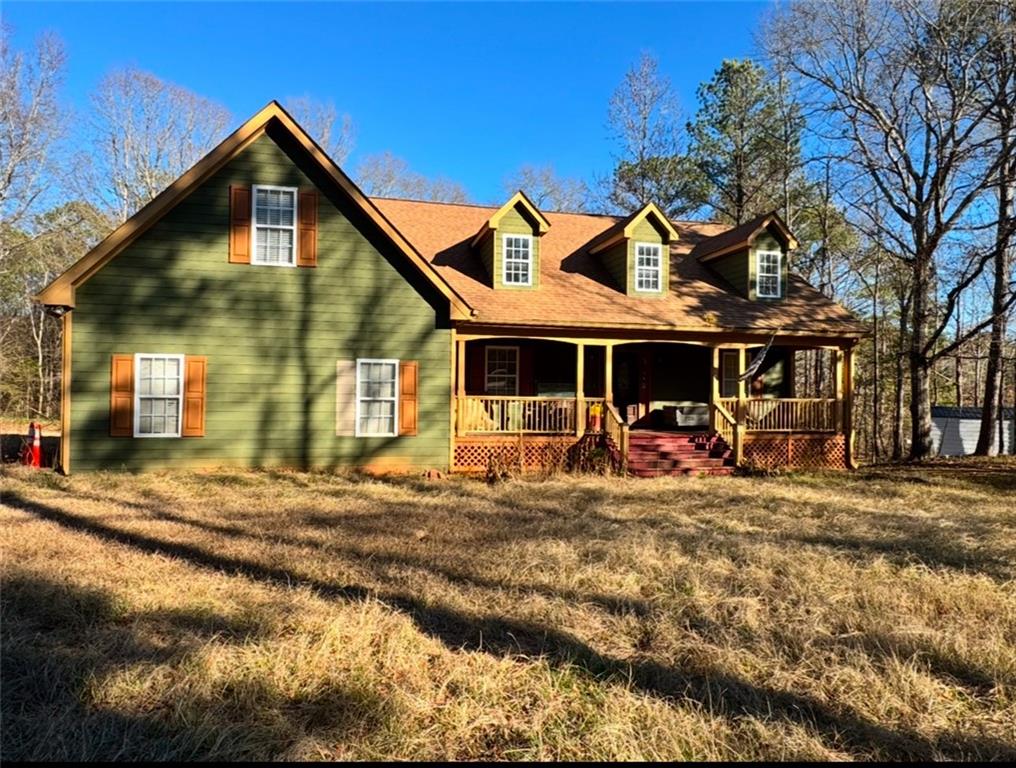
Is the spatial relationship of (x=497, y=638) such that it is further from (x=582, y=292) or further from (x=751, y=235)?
(x=751, y=235)

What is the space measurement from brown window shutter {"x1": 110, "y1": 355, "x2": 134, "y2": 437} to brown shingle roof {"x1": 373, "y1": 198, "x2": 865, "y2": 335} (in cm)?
637

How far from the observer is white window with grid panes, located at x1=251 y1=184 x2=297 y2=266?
1274 centimetres

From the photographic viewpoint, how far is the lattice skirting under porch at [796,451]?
1543 centimetres

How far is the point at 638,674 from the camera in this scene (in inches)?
158

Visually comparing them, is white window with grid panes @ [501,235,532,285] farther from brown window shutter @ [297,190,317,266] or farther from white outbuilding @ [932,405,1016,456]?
white outbuilding @ [932,405,1016,456]

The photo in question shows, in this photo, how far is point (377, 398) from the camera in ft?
44.2

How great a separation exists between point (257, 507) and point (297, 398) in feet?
12.9

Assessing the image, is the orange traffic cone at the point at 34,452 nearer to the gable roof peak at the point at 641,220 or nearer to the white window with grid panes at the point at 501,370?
the white window with grid panes at the point at 501,370

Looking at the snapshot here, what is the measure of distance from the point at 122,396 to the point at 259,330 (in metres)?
2.58

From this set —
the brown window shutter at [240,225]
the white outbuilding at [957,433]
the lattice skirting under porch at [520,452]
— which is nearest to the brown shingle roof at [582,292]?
the lattice skirting under porch at [520,452]

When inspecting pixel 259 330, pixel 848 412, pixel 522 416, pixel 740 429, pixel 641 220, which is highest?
pixel 641 220

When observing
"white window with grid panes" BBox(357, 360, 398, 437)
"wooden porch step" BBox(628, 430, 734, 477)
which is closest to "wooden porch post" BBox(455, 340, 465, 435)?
"white window with grid panes" BBox(357, 360, 398, 437)

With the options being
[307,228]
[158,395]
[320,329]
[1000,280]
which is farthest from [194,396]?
[1000,280]

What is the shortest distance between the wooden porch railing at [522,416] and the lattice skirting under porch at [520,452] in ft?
0.56
